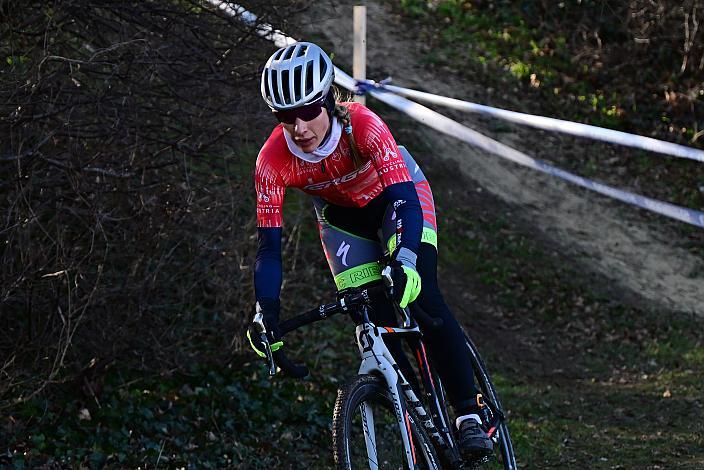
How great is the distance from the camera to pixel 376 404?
4.48 meters

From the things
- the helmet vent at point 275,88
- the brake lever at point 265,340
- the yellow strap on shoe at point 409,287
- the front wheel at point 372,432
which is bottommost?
the front wheel at point 372,432

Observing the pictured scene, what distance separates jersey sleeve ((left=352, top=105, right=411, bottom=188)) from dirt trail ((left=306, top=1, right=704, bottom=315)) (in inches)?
244

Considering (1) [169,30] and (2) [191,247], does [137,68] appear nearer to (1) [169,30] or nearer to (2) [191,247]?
(1) [169,30]

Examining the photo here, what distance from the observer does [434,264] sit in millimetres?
5090

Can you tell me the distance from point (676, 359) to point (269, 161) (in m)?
6.96

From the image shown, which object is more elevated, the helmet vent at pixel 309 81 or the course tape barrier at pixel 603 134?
the helmet vent at pixel 309 81

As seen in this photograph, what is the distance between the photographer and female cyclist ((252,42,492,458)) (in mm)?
4496

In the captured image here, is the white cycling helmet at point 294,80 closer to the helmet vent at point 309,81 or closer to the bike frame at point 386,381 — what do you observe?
the helmet vent at point 309,81

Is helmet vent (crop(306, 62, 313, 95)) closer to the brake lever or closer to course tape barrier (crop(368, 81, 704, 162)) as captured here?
the brake lever

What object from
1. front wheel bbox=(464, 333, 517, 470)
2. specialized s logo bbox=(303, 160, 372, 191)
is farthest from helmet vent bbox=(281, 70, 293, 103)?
front wheel bbox=(464, 333, 517, 470)

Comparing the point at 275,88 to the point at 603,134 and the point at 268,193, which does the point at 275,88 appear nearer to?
the point at 268,193

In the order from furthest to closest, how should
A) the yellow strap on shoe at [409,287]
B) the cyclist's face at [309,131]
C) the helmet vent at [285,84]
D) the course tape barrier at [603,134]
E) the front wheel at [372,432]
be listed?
1. the course tape barrier at [603,134]
2. the cyclist's face at [309,131]
3. the helmet vent at [285,84]
4. the yellow strap on shoe at [409,287]
5. the front wheel at [372,432]

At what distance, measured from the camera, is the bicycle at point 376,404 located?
4172 millimetres

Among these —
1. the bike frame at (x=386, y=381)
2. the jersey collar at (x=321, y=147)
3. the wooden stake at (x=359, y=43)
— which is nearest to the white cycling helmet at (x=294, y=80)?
the jersey collar at (x=321, y=147)
